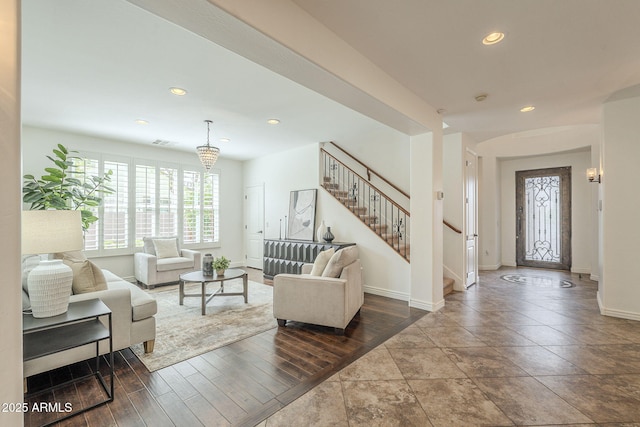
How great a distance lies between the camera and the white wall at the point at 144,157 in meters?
5.04

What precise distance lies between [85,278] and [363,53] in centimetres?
333

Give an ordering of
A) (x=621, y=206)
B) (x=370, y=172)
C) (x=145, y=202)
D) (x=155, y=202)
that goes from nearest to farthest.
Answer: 1. (x=621, y=206)
2. (x=370, y=172)
3. (x=145, y=202)
4. (x=155, y=202)

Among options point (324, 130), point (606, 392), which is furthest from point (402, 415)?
point (324, 130)

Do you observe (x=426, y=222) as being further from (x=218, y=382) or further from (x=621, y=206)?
(x=218, y=382)

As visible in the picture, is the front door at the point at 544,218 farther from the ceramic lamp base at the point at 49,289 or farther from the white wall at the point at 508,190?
the ceramic lamp base at the point at 49,289

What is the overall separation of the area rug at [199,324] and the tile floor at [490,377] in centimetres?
136

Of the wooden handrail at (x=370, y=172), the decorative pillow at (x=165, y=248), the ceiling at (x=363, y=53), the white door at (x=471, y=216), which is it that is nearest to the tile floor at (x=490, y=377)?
the white door at (x=471, y=216)

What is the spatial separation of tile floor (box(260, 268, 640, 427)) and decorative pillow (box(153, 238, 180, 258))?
4800 millimetres

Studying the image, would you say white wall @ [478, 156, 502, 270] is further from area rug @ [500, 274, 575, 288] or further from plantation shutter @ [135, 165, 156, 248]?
plantation shutter @ [135, 165, 156, 248]

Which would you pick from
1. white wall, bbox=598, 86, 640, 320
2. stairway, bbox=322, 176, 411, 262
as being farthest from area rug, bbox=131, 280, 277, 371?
white wall, bbox=598, 86, 640, 320

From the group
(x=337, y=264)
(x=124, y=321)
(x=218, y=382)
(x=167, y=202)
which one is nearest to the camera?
(x=218, y=382)

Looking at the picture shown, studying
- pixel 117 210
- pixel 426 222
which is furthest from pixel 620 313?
pixel 117 210

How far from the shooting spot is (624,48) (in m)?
2.57

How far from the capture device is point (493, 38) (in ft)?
7.95
